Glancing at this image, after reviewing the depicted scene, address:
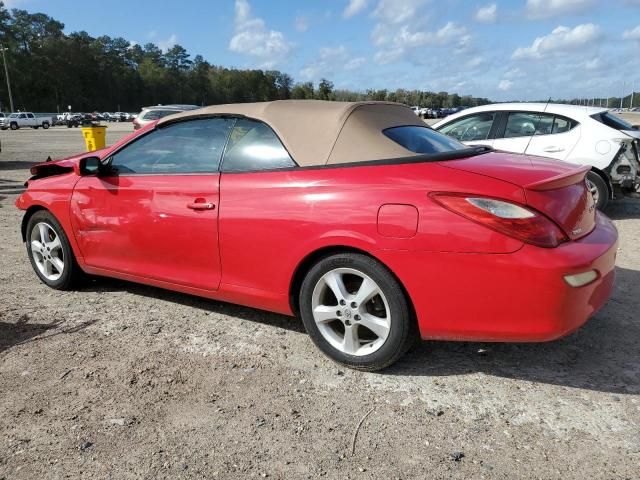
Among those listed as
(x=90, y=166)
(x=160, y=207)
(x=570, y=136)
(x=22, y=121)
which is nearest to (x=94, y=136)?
(x=90, y=166)

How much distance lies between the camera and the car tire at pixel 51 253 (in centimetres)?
443

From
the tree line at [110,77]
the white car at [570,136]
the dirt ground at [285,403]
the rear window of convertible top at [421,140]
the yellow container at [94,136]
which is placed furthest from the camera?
the tree line at [110,77]

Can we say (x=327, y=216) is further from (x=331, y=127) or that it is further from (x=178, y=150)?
(x=178, y=150)

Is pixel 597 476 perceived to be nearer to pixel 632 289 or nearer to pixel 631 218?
pixel 632 289

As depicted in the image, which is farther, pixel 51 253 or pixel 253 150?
pixel 51 253

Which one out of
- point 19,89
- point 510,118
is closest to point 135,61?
point 19,89

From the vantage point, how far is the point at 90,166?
4.01m

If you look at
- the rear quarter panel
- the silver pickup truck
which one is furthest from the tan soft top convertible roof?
the silver pickup truck

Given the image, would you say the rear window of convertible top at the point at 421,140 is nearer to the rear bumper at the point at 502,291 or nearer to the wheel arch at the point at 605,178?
the rear bumper at the point at 502,291

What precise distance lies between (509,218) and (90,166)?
305cm

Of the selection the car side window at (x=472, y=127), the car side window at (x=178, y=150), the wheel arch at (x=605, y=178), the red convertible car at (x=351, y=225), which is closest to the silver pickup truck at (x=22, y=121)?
the car side window at (x=472, y=127)

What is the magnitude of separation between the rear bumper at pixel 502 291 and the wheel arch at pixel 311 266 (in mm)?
61

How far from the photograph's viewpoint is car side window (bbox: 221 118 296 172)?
335 cm

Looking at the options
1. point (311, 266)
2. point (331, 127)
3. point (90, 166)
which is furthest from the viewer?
point (90, 166)
